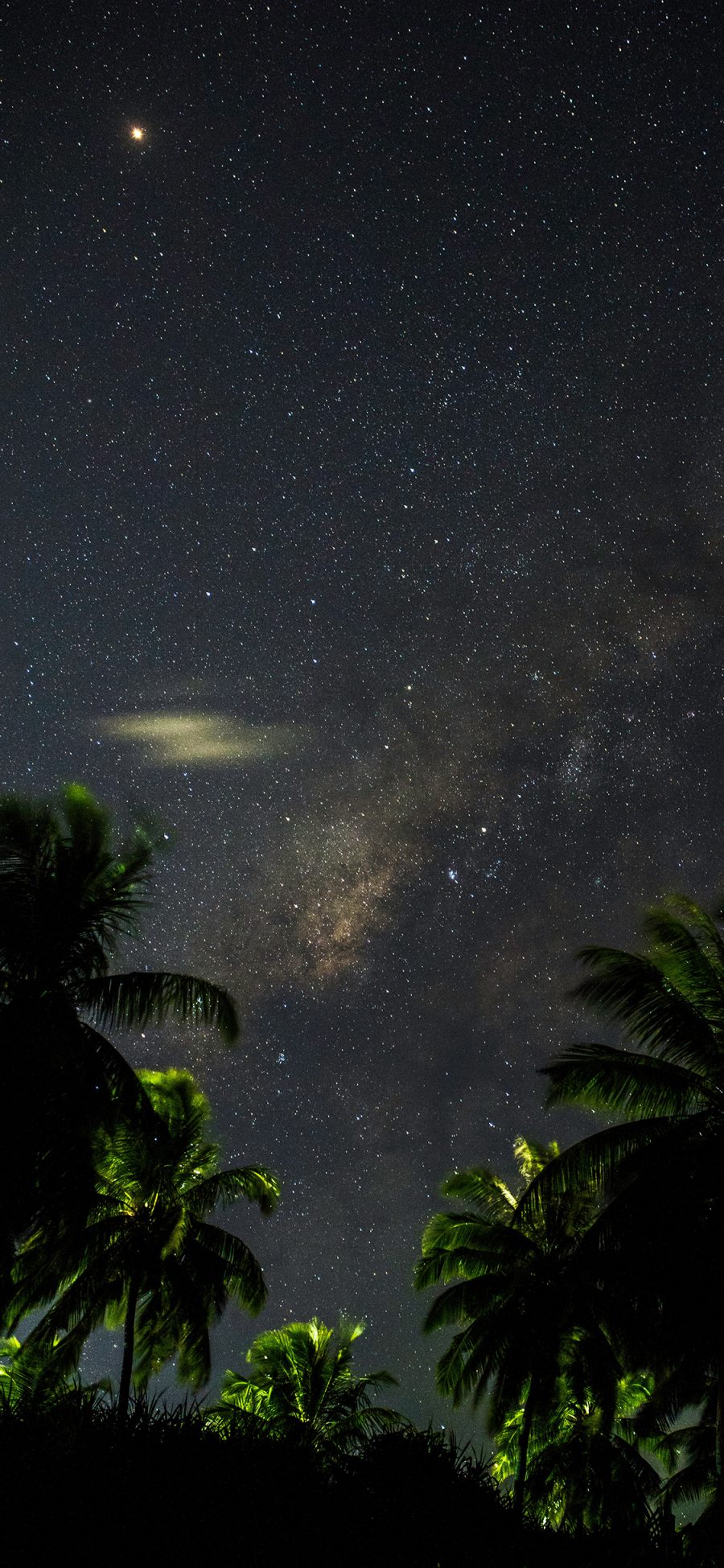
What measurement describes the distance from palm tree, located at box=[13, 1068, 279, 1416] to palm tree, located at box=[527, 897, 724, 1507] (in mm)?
6286

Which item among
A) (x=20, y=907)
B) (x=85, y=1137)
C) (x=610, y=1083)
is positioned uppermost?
(x=20, y=907)

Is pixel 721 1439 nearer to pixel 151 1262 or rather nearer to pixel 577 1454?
pixel 577 1454

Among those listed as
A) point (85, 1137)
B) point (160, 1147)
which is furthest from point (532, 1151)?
point (85, 1137)

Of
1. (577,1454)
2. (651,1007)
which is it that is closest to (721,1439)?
(651,1007)

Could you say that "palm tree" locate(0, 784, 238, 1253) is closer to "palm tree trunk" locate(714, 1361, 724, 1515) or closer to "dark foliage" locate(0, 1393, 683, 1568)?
"dark foliage" locate(0, 1393, 683, 1568)

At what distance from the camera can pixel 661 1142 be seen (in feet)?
37.5

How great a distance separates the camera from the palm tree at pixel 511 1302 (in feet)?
50.1

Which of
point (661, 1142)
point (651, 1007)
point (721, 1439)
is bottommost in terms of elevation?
point (721, 1439)

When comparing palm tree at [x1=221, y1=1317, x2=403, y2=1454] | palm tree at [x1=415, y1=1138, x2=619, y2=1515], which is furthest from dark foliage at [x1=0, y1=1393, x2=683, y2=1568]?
palm tree at [x1=221, y1=1317, x2=403, y2=1454]

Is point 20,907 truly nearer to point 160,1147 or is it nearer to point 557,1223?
point 160,1147

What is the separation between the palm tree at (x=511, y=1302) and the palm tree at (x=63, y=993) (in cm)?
685

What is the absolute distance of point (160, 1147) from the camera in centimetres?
1344

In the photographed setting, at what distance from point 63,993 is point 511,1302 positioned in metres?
9.54

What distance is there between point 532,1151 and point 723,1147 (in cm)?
957
